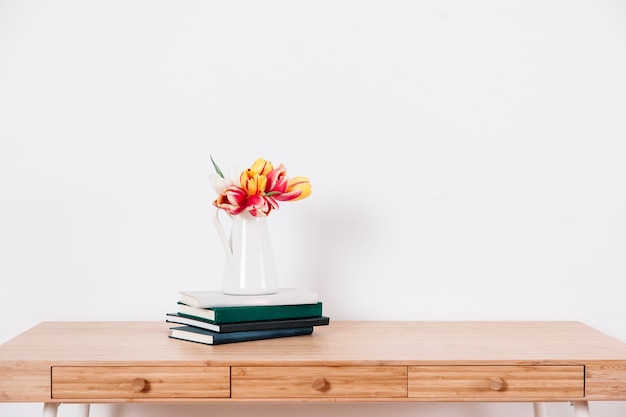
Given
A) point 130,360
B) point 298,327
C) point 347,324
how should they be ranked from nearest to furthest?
point 130,360 < point 298,327 < point 347,324

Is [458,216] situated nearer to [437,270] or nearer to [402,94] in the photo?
[437,270]

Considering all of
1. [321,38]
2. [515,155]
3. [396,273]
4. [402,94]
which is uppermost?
[321,38]

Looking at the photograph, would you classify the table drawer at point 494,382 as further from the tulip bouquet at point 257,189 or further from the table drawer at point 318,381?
the tulip bouquet at point 257,189

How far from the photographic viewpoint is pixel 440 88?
2.10 meters

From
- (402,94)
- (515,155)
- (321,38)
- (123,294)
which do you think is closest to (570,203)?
(515,155)

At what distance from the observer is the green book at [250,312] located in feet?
5.38

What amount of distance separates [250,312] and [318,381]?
27 cm

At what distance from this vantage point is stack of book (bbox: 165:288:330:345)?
164cm

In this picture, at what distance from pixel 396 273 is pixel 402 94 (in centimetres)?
53

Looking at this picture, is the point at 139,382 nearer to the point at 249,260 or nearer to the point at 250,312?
the point at 250,312

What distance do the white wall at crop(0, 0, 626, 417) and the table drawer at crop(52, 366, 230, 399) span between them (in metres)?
0.58

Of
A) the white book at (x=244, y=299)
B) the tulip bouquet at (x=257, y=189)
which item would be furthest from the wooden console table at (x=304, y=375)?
the tulip bouquet at (x=257, y=189)

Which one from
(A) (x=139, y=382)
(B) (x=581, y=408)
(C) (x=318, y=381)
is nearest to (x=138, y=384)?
Result: (A) (x=139, y=382)

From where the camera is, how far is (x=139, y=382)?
1479 millimetres
